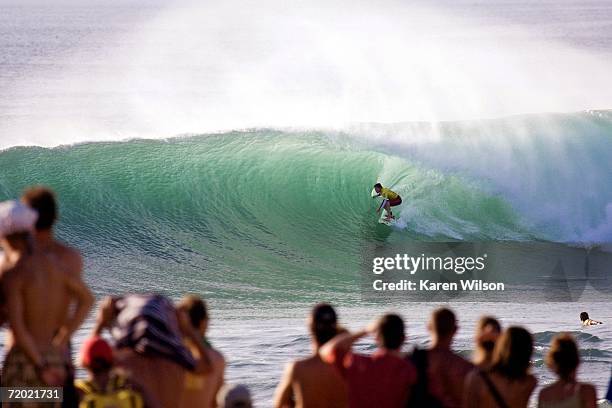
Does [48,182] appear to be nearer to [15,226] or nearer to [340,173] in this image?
[340,173]

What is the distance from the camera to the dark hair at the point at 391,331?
4.96 metres

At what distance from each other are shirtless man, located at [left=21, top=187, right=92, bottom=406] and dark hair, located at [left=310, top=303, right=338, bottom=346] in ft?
2.99

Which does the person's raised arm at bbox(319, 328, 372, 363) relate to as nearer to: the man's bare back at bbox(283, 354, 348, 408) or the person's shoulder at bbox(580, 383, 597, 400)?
the man's bare back at bbox(283, 354, 348, 408)

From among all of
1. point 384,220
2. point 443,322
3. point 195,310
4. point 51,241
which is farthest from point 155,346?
point 384,220

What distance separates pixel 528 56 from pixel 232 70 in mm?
7715

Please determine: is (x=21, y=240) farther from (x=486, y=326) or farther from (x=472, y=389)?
(x=486, y=326)

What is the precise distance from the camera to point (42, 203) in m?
4.64

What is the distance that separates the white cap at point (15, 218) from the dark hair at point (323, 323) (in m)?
1.14

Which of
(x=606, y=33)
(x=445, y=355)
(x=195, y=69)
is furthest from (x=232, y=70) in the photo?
(x=445, y=355)

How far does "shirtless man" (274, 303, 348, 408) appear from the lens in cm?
502

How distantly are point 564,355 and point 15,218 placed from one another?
2060mm

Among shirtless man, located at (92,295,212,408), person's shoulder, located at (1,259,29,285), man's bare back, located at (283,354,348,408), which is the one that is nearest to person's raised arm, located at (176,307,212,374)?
shirtless man, located at (92,295,212,408)

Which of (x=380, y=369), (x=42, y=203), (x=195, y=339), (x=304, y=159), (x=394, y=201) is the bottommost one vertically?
(x=380, y=369)

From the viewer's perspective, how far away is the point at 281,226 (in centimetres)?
1805
